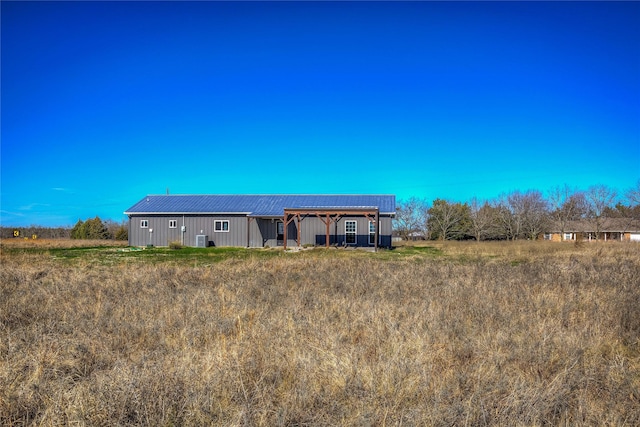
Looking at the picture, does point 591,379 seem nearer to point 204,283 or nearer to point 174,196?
point 204,283

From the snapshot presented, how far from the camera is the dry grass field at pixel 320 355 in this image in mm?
3039

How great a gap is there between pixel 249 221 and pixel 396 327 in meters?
24.7

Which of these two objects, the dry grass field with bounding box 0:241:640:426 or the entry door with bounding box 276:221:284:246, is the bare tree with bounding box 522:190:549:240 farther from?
the dry grass field with bounding box 0:241:640:426

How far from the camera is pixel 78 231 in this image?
43.8 metres

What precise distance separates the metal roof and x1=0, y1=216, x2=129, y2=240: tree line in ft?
36.8

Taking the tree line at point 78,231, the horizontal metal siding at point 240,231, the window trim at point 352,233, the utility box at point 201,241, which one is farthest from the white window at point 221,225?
the tree line at point 78,231

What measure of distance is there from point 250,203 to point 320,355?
91.1 ft

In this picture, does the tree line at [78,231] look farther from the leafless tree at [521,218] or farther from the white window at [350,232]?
the leafless tree at [521,218]

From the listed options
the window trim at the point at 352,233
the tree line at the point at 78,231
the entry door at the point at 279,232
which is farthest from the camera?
the tree line at the point at 78,231

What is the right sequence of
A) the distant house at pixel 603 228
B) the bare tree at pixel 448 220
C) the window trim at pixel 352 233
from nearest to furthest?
1. the window trim at pixel 352 233
2. the bare tree at pixel 448 220
3. the distant house at pixel 603 228

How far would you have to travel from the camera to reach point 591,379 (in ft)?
12.0

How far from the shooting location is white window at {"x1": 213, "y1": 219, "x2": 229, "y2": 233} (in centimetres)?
3003

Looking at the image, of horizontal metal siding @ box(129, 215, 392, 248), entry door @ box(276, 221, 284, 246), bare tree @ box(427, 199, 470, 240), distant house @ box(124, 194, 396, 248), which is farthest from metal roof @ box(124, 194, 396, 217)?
bare tree @ box(427, 199, 470, 240)

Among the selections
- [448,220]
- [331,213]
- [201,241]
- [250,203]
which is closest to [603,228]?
[448,220]
